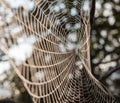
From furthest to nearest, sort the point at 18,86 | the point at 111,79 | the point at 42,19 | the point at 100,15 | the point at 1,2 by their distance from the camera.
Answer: the point at 100,15 → the point at 111,79 → the point at 18,86 → the point at 42,19 → the point at 1,2

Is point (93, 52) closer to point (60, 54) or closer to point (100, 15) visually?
point (100, 15)

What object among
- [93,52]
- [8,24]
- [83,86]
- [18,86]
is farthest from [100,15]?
[8,24]

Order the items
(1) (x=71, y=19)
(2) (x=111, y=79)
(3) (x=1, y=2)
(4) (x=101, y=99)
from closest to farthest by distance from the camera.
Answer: (3) (x=1, y=2) → (4) (x=101, y=99) → (1) (x=71, y=19) → (2) (x=111, y=79)

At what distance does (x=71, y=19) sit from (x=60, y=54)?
1.78 feet

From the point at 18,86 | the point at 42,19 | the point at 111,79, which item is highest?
the point at 42,19

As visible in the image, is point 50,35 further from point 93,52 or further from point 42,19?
point 93,52

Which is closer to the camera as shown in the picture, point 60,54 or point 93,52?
point 60,54

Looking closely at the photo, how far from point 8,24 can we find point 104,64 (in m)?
2.10

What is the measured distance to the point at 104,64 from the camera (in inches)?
→ 118

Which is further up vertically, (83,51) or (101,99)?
(83,51)

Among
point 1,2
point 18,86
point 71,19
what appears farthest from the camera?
point 18,86

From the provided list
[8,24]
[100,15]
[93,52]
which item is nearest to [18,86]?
[93,52]

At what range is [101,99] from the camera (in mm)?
1974

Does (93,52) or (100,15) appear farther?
(100,15)
